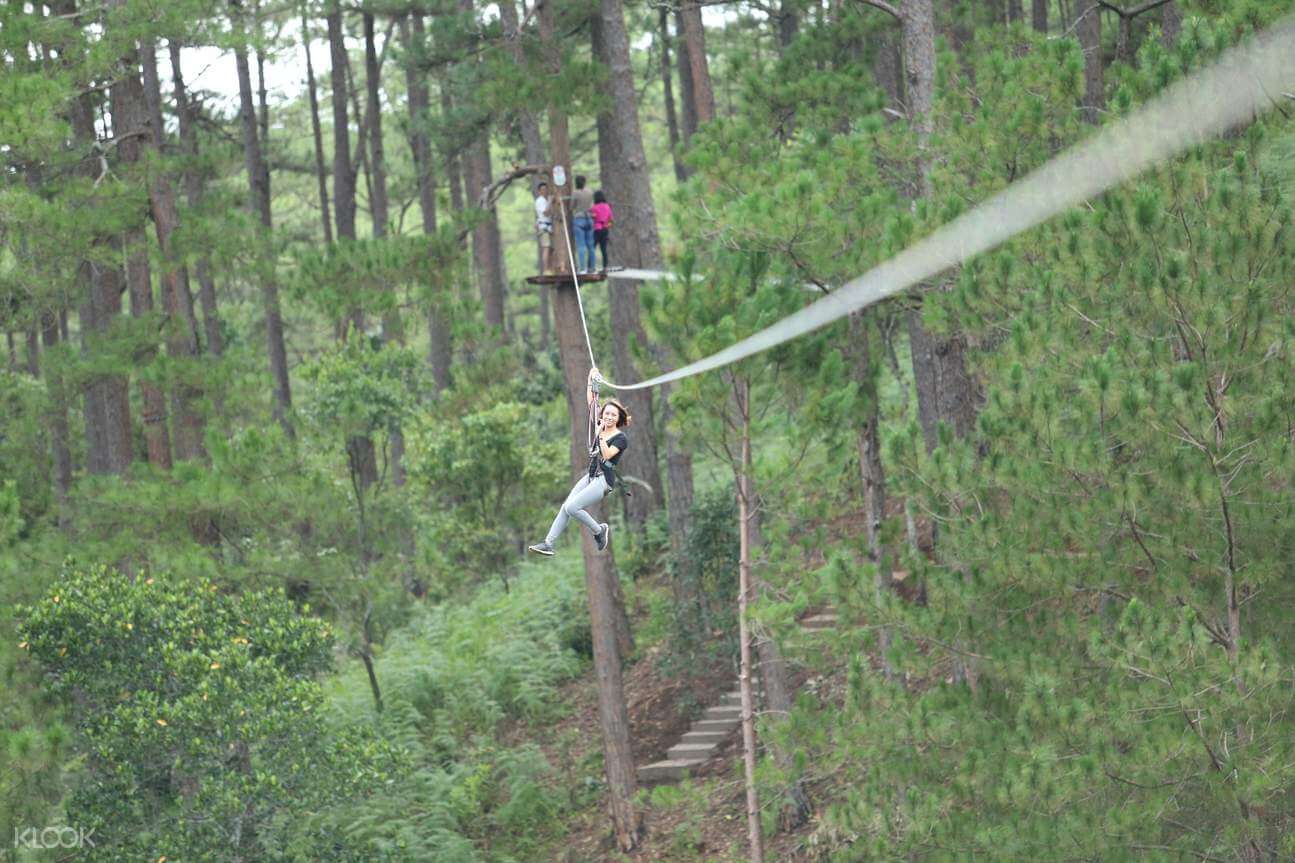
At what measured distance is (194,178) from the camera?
26.3 m

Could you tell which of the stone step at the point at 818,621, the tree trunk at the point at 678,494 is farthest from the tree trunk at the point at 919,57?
the tree trunk at the point at 678,494

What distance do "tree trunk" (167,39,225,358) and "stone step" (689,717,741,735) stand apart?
869 centimetres

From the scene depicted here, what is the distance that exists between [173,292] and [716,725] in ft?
29.9

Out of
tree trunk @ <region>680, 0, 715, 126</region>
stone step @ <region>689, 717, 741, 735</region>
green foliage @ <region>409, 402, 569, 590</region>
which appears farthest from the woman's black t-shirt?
green foliage @ <region>409, 402, 569, 590</region>

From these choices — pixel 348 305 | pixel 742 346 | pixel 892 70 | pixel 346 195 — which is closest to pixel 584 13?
pixel 892 70

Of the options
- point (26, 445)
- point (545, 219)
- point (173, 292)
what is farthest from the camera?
point (26, 445)

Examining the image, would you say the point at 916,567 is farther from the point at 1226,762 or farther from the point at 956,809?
the point at 1226,762

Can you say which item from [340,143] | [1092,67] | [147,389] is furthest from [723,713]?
[340,143]

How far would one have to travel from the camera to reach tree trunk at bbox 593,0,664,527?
1928cm

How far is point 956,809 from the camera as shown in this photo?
1110 centimetres

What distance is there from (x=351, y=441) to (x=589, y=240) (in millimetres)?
6809

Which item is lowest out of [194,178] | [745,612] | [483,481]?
[745,612]

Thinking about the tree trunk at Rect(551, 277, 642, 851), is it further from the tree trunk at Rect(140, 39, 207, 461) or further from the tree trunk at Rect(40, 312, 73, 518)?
the tree trunk at Rect(40, 312, 73, 518)

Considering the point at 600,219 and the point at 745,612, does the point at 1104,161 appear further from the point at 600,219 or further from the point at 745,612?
the point at 600,219
